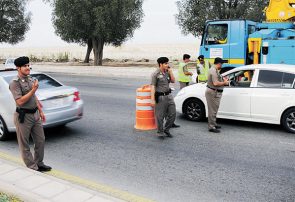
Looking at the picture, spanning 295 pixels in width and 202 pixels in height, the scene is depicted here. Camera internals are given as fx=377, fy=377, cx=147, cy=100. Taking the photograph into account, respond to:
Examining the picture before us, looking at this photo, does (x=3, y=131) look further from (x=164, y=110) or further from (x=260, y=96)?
(x=260, y=96)

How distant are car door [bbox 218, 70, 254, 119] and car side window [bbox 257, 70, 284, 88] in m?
0.26

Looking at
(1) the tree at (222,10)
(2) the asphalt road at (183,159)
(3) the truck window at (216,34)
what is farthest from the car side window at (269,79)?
(1) the tree at (222,10)

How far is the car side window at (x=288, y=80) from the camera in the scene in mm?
8484

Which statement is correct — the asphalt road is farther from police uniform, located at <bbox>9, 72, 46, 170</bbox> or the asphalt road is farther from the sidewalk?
the sidewalk

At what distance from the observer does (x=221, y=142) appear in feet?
25.4

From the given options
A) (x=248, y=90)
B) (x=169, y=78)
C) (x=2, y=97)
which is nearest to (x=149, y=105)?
(x=169, y=78)

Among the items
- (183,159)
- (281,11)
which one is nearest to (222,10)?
(281,11)

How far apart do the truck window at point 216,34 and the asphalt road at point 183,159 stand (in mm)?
5896

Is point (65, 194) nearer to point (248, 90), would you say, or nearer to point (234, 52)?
point (248, 90)

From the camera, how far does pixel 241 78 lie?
9438mm

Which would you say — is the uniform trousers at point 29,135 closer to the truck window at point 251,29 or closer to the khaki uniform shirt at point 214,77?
the khaki uniform shirt at point 214,77

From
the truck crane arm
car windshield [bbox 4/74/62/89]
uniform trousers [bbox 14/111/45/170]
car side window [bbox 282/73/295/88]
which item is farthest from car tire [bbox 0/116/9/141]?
the truck crane arm

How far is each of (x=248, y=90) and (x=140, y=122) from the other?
266cm

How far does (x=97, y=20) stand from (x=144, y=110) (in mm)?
25067
